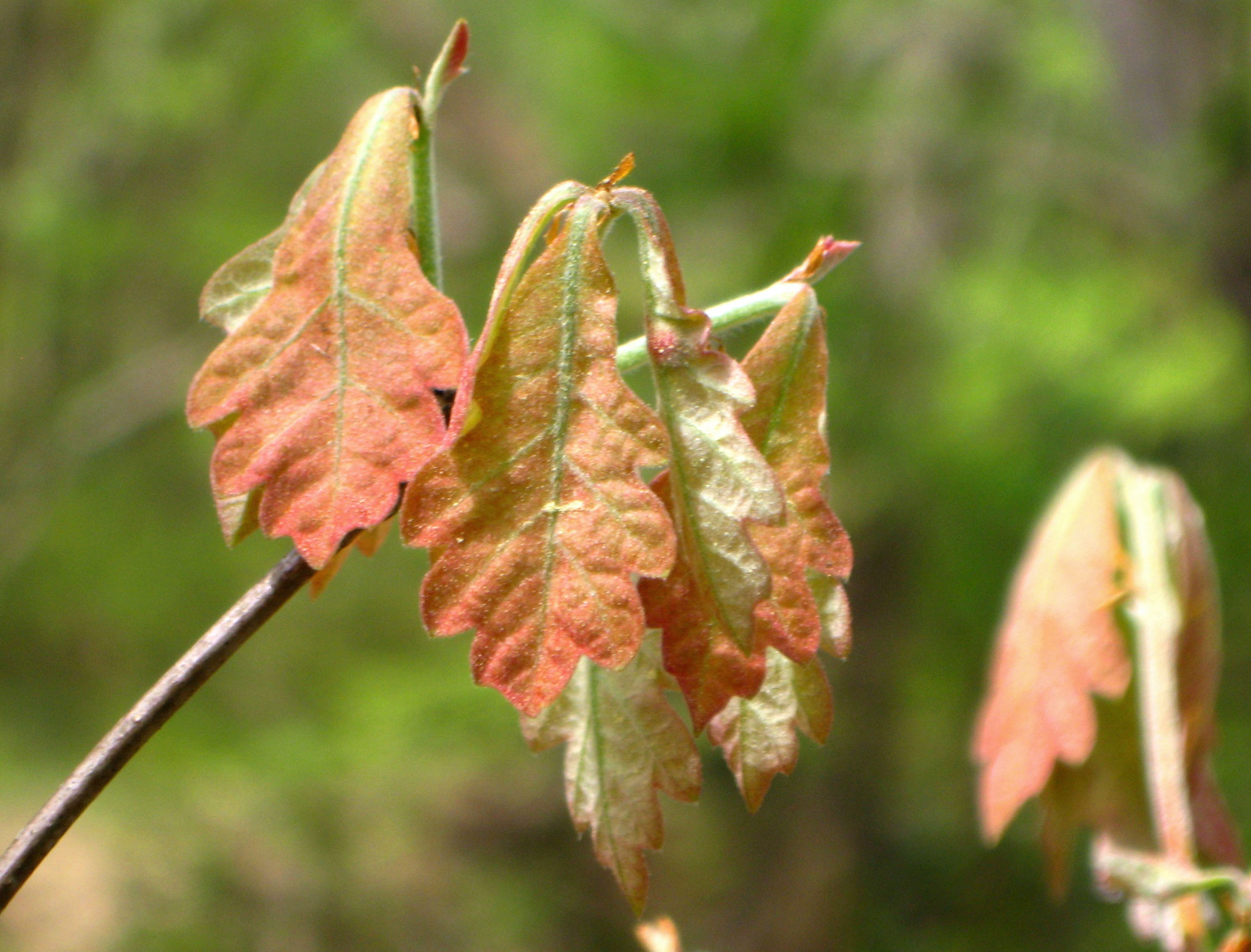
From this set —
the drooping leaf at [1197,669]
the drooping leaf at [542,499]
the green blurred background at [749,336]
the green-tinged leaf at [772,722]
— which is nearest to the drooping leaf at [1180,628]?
the drooping leaf at [1197,669]

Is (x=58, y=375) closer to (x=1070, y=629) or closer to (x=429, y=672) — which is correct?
(x=429, y=672)

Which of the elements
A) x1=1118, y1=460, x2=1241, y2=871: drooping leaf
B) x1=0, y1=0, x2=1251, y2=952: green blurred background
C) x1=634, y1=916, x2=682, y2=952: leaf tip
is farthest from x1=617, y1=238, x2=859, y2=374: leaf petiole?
x1=0, y1=0, x2=1251, y2=952: green blurred background

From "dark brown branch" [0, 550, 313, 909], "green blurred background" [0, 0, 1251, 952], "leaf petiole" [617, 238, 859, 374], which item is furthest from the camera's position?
"green blurred background" [0, 0, 1251, 952]

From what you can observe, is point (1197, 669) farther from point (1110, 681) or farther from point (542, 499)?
point (542, 499)

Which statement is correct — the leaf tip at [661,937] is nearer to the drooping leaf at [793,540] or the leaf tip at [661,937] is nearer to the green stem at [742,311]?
the drooping leaf at [793,540]

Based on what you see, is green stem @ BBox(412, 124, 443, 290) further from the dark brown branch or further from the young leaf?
the dark brown branch

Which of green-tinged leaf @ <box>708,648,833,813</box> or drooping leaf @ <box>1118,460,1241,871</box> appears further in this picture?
drooping leaf @ <box>1118,460,1241,871</box>

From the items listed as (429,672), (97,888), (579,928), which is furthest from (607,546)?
(97,888)
